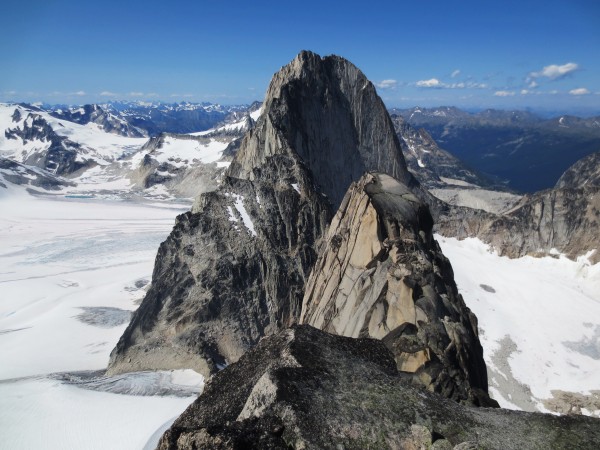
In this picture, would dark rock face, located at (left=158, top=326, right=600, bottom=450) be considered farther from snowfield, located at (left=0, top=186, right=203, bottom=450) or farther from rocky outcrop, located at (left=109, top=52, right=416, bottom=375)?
rocky outcrop, located at (left=109, top=52, right=416, bottom=375)

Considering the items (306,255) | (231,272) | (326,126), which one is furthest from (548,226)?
(231,272)

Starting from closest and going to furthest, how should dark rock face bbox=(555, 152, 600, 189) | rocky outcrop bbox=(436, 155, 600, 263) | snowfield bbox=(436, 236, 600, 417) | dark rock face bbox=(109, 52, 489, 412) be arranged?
dark rock face bbox=(109, 52, 489, 412) → snowfield bbox=(436, 236, 600, 417) → rocky outcrop bbox=(436, 155, 600, 263) → dark rock face bbox=(555, 152, 600, 189)

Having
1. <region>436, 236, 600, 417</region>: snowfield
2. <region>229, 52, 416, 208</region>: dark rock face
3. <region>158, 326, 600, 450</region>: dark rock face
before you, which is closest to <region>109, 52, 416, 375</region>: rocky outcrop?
<region>229, 52, 416, 208</region>: dark rock face

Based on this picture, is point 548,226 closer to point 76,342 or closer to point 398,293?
point 398,293

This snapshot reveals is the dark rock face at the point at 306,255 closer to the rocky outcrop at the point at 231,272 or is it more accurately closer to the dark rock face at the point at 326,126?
the rocky outcrop at the point at 231,272

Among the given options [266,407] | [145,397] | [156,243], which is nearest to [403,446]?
[266,407]

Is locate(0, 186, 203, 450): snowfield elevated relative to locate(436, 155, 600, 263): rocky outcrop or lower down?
lower down

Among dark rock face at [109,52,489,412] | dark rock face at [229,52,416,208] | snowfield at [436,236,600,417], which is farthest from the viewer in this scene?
dark rock face at [229,52,416,208]

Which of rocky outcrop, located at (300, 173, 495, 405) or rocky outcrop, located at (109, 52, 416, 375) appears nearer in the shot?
rocky outcrop, located at (300, 173, 495, 405)
